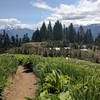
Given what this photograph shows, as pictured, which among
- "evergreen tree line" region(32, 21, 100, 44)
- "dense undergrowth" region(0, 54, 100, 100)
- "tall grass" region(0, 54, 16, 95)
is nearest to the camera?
"dense undergrowth" region(0, 54, 100, 100)

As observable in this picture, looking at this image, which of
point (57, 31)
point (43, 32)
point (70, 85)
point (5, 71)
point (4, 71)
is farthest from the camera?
point (57, 31)

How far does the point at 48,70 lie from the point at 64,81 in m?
5.16

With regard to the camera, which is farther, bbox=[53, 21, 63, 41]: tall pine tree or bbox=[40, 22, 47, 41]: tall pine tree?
bbox=[53, 21, 63, 41]: tall pine tree

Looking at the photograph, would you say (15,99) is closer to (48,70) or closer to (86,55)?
(48,70)

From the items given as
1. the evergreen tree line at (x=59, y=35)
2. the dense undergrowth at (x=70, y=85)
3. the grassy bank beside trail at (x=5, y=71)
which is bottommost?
the evergreen tree line at (x=59, y=35)

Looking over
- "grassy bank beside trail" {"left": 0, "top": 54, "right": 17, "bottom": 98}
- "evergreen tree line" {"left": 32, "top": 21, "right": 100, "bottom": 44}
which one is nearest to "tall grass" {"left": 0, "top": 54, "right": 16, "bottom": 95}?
"grassy bank beside trail" {"left": 0, "top": 54, "right": 17, "bottom": 98}

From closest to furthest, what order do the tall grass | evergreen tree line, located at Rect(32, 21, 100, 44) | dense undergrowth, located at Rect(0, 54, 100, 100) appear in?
dense undergrowth, located at Rect(0, 54, 100, 100)
the tall grass
evergreen tree line, located at Rect(32, 21, 100, 44)

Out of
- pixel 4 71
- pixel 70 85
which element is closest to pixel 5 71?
pixel 4 71

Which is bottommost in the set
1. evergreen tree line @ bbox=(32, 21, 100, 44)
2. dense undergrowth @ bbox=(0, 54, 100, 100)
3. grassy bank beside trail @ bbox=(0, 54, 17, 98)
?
evergreen tree line @ bbox=(32, 21, 100, 44)

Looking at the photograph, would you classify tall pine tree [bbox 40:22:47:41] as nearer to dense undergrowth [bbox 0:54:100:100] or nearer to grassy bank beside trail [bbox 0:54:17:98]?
grassy bank beside trail [bbox 0:54:17:98]

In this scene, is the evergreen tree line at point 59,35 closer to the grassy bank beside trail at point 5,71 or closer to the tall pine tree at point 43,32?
the tall pine tree at point 43,32

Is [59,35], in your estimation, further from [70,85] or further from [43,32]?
[70,85]

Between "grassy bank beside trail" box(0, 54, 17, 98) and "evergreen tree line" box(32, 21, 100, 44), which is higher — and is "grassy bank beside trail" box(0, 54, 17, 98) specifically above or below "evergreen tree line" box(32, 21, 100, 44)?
above

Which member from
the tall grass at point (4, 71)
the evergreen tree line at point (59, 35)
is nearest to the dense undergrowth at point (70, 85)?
the tall grass at point (4, 71)
